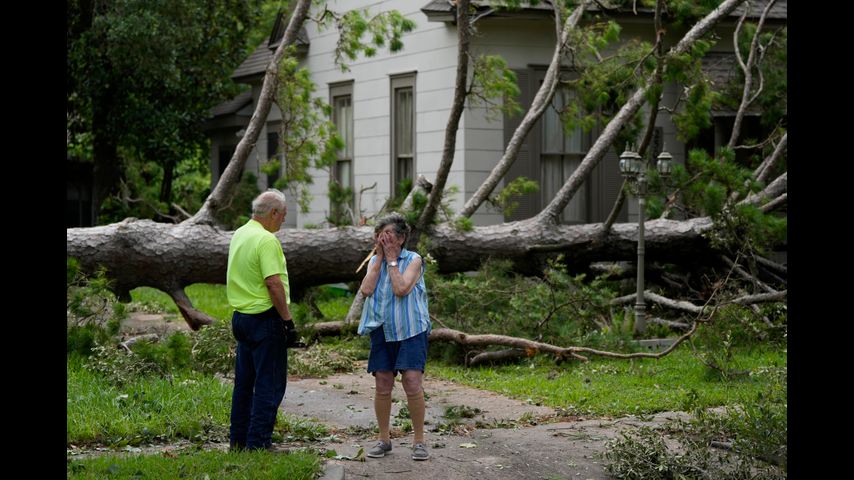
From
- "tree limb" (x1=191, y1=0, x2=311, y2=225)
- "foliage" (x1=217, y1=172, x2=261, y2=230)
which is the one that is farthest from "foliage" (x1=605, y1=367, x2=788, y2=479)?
"foliage" (x1=217, y1=172, x2=261, y2=230)

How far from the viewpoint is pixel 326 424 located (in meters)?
8.96

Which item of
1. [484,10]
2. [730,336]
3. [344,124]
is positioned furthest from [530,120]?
[344,124]

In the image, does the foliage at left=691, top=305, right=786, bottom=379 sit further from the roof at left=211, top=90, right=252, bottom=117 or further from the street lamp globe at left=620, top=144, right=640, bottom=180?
the roof at left=211, top=90, right=252, bottom=117

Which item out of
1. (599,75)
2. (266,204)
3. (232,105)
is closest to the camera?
(266,204)

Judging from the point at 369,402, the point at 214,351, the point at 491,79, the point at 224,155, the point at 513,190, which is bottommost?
the point at 369,402

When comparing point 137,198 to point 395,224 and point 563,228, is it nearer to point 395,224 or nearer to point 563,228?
point 563,228

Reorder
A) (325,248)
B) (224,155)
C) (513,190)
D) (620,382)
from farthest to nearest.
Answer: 1. (224,155)
2. (513,190)
3. (325,248)
4. (620,382)

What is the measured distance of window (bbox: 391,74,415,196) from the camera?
18625 mm

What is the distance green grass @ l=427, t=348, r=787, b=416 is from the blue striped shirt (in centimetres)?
238

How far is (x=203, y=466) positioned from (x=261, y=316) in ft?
3.51

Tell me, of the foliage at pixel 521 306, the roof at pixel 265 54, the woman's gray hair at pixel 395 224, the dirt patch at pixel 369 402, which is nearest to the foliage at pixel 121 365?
the dirt patch at pixel 369 402

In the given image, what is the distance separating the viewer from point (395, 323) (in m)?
7.53
